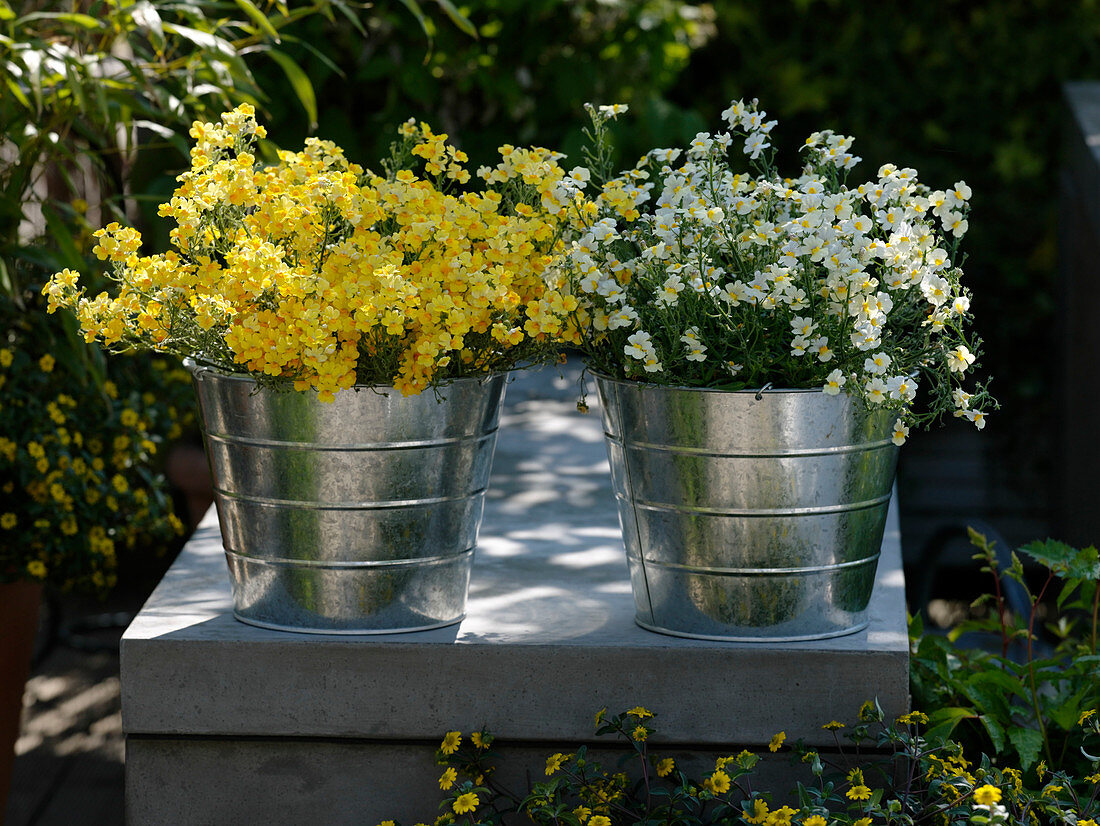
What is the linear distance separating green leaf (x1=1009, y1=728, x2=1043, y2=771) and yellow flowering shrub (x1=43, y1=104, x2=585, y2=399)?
0.75 meters

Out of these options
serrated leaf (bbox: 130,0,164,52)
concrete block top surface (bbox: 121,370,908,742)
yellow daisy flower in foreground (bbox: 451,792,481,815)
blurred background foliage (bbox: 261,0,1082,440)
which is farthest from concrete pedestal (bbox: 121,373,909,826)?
blurred background foliage (bbox: 261,0,1082,440)

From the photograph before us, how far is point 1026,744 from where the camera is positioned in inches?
57.8

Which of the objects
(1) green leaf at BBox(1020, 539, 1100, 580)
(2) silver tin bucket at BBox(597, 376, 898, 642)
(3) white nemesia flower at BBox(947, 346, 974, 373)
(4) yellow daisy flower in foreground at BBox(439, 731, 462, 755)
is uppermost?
(3) white nemesia flower at BBox(947, 346, 974, 373)

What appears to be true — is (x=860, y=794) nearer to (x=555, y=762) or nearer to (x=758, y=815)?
(x=758, y=815)

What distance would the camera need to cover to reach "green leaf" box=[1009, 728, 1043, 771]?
1.45 meters

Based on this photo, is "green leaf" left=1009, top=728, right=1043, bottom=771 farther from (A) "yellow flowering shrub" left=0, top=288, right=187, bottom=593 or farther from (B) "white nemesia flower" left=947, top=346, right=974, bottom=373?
(A) "yellow flowering shrub" left=0, top=288, right=187, bottom=593

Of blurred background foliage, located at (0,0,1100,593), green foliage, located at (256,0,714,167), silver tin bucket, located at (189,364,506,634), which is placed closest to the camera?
silver tin bucket, located at (189,364,506,634)

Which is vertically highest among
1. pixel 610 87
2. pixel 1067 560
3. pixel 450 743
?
pixel 610 87

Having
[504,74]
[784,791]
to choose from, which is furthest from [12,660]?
[504,74]

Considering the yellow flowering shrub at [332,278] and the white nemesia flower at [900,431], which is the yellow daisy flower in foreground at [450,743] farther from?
the white nemesia flower at [900,431]

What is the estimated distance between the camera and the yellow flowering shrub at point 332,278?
52.2 inches

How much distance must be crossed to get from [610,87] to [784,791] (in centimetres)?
248

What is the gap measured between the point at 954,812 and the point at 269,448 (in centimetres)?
86

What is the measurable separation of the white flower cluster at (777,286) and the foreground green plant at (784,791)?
0.37 meters
